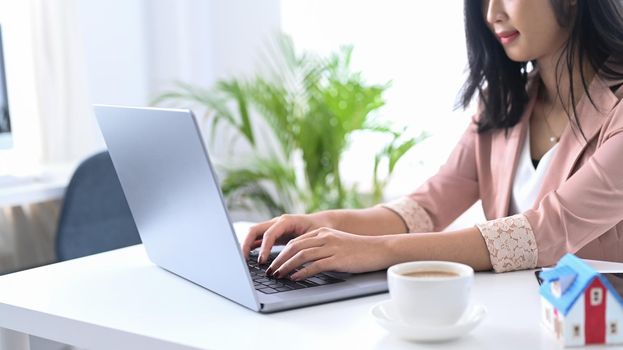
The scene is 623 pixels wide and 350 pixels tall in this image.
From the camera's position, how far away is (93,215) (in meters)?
A: 2.82

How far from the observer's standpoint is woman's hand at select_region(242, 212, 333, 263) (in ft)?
4.74

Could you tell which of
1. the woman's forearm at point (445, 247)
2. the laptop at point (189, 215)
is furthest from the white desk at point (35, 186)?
the woman's forearm at point (445, 247)

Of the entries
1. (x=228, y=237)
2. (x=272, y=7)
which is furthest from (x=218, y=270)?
(x=272, y=7)

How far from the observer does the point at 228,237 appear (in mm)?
1100

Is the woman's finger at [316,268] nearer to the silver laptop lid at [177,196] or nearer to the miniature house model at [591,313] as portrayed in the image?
the silver laptop lid at [177,196]

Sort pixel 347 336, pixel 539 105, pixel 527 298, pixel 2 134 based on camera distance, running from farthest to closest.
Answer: pixel 2 134 < pixel 539 105 < pixel 527 298 < pixel 347 336

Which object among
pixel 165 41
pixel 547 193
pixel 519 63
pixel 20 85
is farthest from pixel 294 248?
pixel 165 41

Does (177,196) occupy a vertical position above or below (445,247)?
above

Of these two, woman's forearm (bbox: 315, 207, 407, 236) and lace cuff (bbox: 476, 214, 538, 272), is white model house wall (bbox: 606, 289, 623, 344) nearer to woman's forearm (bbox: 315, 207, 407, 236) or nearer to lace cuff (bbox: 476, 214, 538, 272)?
lace cuff (bbox: 476, 214, 538, 272)

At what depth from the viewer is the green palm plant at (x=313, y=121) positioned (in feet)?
10.2

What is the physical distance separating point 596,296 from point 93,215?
211 centimetres

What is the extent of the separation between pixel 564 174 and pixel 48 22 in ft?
7.17

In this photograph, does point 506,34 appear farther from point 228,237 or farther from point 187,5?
point 187,5

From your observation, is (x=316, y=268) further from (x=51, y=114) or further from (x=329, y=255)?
(x=51, y=114)
